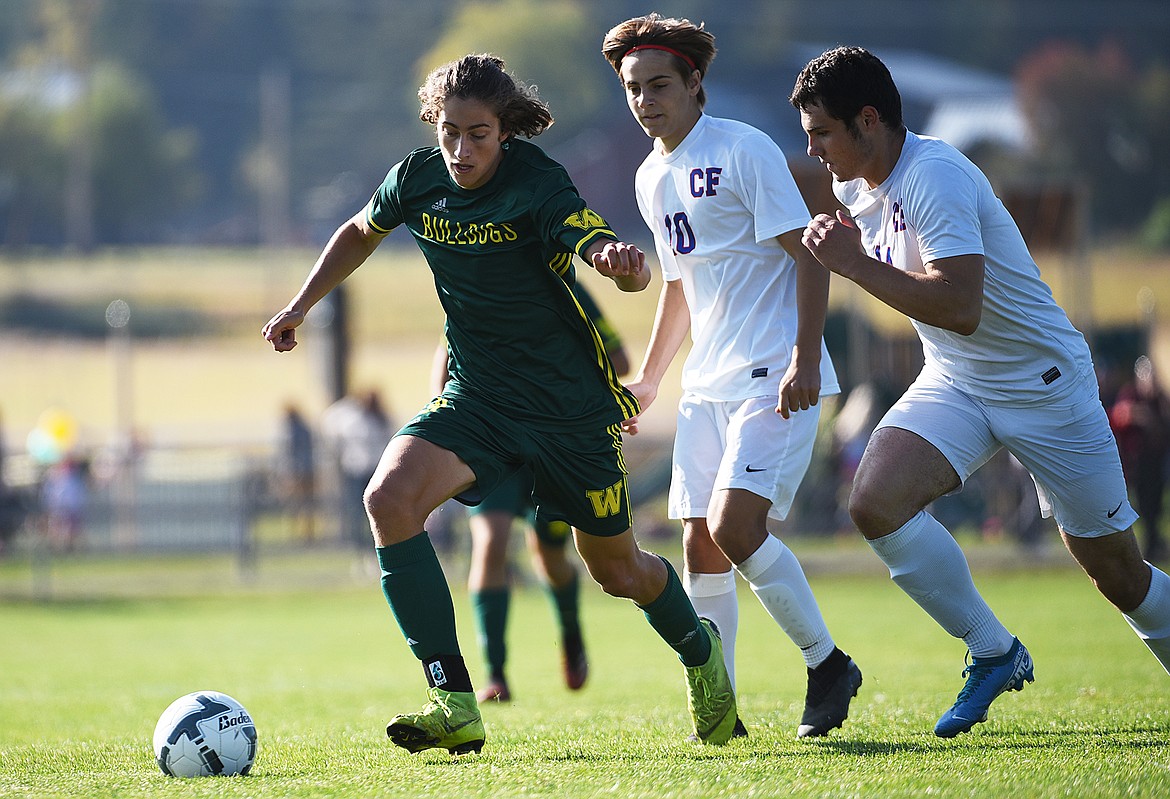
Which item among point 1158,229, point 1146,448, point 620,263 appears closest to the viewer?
point 620,263

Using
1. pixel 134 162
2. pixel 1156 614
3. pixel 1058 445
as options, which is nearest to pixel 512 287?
pixel 1058 445

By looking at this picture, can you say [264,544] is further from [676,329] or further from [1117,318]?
[1117,318]

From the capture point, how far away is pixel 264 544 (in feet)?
59.7

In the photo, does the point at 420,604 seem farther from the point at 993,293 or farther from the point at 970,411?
the point at 993,293

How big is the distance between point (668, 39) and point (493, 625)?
3.48m

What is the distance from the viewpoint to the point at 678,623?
17.5 feet

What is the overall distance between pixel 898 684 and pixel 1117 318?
4115 centimetres

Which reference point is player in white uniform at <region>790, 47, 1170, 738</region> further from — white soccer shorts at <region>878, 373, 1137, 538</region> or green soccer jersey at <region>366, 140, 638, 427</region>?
green soccer jersey at <region>366, 140, 638, 427</region>

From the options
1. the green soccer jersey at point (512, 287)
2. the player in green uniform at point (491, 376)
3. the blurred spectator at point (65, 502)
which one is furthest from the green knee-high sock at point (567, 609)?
the blurred spectator at point (65, 502)

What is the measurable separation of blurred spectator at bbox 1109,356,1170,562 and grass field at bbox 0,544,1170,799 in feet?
3.40

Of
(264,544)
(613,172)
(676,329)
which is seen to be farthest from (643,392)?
(613,172)

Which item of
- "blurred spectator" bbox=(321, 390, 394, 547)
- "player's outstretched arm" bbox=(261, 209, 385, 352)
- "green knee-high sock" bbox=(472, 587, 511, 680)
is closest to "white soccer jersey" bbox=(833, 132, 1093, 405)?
"player's outstretched arm" bbox=(261, 209, 385, 352)

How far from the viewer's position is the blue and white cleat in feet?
16.9

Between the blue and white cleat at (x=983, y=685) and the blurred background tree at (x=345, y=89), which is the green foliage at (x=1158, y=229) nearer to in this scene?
the blurred background tree at (x=345, y=89)
